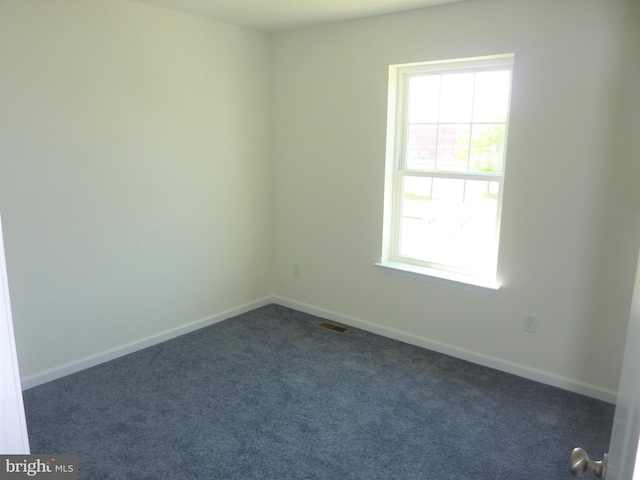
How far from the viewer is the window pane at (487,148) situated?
327cm

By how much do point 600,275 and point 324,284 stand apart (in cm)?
219

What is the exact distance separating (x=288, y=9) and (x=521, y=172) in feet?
6.53

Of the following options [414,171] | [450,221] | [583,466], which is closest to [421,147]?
[414,171]

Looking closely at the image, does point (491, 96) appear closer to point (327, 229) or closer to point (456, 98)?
point (456, 98)

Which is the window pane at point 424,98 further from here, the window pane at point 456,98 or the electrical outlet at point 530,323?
the electrical outlet at point 530,323

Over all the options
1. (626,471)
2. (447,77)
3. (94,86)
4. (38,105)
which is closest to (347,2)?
(447,77)

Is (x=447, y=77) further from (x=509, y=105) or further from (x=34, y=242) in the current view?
(x=34, y=242)

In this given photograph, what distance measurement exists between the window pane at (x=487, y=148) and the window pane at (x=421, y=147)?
0.31m

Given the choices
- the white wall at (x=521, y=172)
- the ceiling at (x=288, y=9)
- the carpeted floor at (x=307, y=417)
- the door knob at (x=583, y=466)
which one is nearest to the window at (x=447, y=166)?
the white wall at (x=521, y=172)

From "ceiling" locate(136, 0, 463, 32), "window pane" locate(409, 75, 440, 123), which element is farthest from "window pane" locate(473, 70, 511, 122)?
"ceiling" locate(136, 0, 463, 32)

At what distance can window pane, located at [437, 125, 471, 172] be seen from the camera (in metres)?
3.41

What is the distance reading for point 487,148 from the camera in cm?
332
